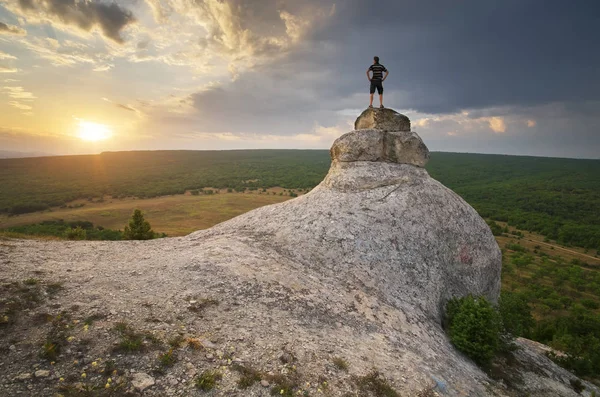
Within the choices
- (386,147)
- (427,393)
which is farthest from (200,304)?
(386,147)

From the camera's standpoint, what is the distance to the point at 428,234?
19.2 metres

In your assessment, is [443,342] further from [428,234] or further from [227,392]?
[227,392]

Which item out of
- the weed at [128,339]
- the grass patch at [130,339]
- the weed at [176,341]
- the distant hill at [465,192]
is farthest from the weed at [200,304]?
the distant hill at [465,192]

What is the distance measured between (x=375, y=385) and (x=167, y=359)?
20.6 ft

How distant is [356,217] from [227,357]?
11899mm

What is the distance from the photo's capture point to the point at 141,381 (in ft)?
26.5

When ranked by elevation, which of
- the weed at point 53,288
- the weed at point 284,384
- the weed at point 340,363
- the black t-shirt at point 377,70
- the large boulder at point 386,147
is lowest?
the weed at point 340,363

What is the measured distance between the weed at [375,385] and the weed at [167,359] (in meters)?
5.49

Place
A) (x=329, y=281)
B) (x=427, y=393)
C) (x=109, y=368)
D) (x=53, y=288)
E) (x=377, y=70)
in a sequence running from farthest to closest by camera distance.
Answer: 1. (x=377, y=70)
2. (x=329, y=281)
3. (x=53, y=288)
4. (x=427, y=393)
5. (x=109, y=368)

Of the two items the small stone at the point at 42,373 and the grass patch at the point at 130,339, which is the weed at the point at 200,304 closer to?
the grass patch at the point at 130,339

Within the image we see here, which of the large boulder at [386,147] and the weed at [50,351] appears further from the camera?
the large boulder at [386,147]

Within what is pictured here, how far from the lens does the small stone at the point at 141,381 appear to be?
796 cm

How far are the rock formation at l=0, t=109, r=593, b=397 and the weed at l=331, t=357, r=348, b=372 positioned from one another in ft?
0.65

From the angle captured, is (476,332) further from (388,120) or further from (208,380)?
(388,120)
